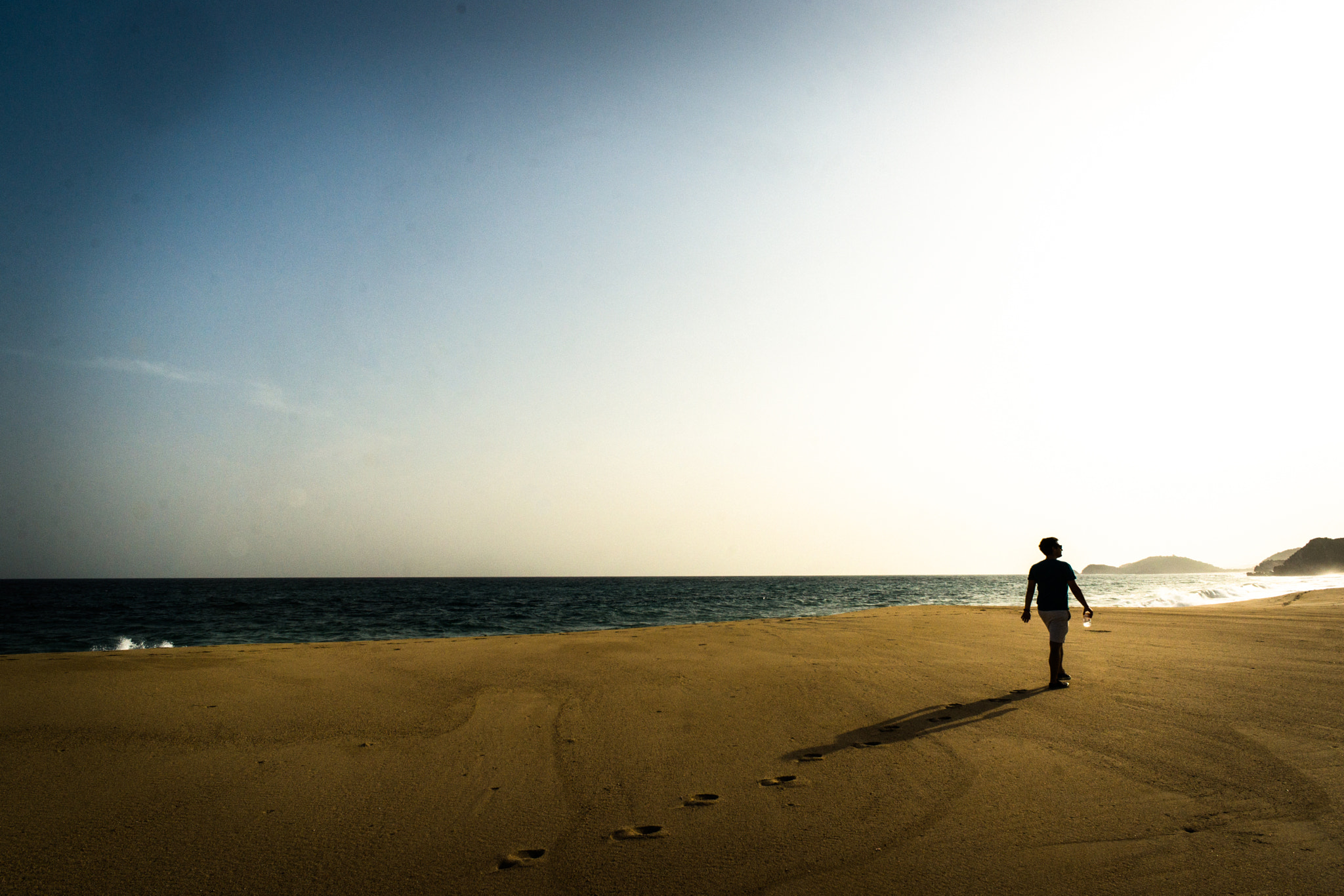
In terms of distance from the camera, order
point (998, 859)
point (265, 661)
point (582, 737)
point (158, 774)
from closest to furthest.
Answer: point (998, 859), point (158, 774), point (582, 737), point (265, 661)

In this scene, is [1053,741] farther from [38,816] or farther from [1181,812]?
[38,816]

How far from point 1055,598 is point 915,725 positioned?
338 centimetres

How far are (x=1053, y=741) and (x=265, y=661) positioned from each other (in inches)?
374

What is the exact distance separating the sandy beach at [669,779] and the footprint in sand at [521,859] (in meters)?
0.02

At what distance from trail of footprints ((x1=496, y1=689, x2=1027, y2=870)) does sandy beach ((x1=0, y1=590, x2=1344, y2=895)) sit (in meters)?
0.02

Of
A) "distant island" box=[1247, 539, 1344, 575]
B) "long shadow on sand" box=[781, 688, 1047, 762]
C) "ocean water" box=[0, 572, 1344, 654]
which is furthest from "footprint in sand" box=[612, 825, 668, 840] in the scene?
"distant island" box=[1247, 539, 1344, 575]

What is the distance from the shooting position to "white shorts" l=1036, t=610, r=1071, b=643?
25.8 ft

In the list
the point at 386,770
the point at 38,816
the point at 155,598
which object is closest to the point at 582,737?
the point at 386,770

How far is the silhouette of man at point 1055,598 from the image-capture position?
7734mm

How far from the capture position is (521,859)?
350 cm

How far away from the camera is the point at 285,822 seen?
395 centimetres

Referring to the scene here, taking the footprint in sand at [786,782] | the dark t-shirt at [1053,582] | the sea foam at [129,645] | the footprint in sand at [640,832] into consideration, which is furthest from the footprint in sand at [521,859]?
the sea foam at [129,645]

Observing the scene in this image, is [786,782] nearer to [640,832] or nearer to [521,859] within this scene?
[640,832]

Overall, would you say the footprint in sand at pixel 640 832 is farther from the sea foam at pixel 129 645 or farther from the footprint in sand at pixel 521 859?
the sea foam at pixel 129 645
